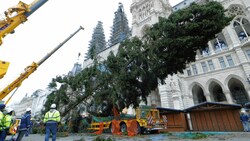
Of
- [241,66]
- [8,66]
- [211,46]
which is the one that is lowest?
[8,66]

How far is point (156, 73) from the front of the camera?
1509cm

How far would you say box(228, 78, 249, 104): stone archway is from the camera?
29516mm

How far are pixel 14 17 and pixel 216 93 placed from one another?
37.5 m

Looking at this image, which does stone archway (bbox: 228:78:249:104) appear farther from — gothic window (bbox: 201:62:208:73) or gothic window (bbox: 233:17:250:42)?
gothic window (bbox: 233:17:250:42)

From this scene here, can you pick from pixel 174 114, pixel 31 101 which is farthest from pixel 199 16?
pixel 31 101

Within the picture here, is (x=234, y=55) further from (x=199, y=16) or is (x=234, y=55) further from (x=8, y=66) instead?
(x=8, y=66)

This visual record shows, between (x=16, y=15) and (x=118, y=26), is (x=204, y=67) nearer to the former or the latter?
(x=16, y=15)

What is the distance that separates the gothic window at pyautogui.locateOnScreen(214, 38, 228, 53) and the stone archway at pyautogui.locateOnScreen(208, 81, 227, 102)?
7.48 metres

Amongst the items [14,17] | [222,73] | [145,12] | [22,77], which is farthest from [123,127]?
[145,12]

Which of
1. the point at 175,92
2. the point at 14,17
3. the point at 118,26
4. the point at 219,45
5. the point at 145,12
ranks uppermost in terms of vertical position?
the point at 118,26

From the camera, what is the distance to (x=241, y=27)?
103 ft

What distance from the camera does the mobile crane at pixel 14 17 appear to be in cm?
827

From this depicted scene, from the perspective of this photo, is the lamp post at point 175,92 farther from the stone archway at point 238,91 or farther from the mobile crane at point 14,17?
the mobile crane at point 14,17

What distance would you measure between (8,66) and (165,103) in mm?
26243
